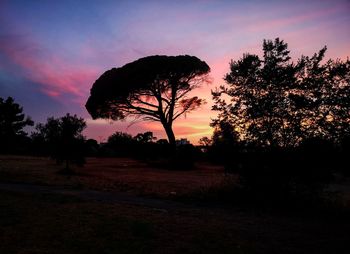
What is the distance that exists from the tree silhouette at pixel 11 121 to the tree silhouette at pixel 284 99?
57833 millimetres

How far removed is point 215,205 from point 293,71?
5.65m

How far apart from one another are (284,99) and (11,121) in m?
64.5

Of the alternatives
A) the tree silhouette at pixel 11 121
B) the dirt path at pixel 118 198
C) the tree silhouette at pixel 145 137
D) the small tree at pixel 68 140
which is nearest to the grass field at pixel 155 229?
the dirt path at pixel 118 198

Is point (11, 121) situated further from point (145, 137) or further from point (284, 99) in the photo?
point (284, 99)

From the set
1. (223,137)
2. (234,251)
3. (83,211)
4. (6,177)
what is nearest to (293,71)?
(223,137)

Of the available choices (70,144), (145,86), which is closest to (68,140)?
(70,144)

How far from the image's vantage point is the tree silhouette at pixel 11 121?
2484 inches

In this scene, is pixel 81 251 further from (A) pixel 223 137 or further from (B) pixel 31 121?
(B) pixel 31 121

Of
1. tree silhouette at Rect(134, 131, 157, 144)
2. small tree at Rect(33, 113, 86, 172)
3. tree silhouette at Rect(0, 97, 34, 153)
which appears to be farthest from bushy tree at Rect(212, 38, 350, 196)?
tree silhouette at Rect(0, 97, 34, 153)

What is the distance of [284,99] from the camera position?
1220 centimetres

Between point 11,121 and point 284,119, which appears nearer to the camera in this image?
point 284,119

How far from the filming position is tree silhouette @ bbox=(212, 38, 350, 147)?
11.4 m

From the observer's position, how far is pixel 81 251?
6652 mm

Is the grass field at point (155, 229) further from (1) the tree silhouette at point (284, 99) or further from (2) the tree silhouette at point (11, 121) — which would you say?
(2) the tree silhouette at point (11, 121)
